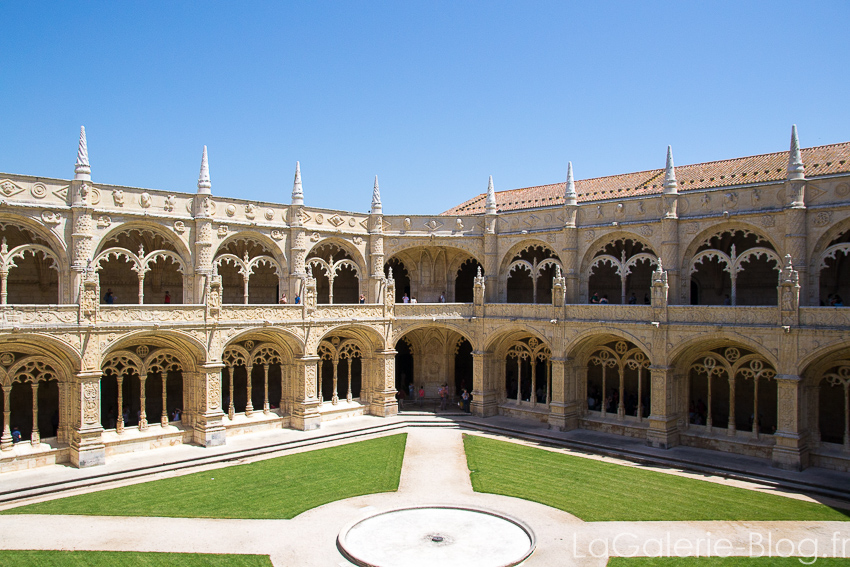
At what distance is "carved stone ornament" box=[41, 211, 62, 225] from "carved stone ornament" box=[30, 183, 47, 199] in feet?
2.25

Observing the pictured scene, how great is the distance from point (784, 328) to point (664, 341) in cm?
481

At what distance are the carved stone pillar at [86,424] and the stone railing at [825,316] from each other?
27960 millimetres

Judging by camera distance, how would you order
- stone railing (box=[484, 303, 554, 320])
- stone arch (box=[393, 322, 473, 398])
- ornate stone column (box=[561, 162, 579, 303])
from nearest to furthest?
ornate stone column (box=[561, 162, 579, 303])
stone railing (box=[484, 303, 554, 320])
stone arch (box=[393, 322, 473, 398])

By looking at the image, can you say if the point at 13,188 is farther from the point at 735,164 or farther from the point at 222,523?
the point at 735,164

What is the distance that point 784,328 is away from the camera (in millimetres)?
23672

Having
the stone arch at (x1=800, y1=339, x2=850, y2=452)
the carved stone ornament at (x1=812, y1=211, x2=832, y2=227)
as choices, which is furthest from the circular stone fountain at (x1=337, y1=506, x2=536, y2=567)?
the carved stone ornament at (x1=812, y1=211, x2=832, y2=227)

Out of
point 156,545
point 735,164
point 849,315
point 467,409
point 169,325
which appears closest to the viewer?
point 156,545

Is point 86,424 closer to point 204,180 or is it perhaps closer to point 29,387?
point 29,387

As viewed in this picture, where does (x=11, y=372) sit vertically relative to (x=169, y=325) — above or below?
below

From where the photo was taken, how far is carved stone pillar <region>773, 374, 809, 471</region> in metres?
23.4

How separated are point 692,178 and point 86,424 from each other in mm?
30095

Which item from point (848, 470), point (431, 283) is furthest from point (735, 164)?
point (431, 283)

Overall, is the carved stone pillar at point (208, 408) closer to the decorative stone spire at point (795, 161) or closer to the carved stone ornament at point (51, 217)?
the carved stone ornament at point (51, 217)

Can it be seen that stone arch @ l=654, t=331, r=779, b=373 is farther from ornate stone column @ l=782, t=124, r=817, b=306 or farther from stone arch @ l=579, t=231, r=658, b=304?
stone arch @ l=579, t=231, r=658, b=304
